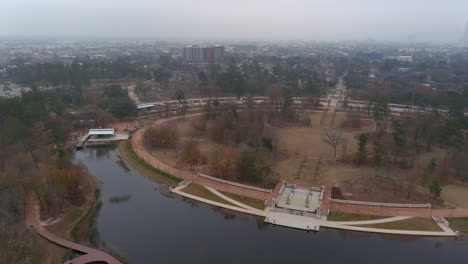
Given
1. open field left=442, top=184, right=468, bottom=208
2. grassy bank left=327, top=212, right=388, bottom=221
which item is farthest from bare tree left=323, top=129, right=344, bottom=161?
grassy bank left=327, top=212, right=388, bottom=221

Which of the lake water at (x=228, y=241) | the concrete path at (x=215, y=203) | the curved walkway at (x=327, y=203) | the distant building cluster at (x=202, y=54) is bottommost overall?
the lake water at (x=228, y=241)

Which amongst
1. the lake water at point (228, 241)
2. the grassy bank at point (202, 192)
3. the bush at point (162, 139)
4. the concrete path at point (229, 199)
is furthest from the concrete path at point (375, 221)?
the bush at point (162, 139)

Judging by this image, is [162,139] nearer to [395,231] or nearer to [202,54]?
[395,231]

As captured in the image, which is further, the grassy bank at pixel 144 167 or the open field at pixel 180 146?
the open field at pixel 180 146

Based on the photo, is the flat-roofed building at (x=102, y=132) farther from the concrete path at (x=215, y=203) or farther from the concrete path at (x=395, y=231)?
the concrete path at (x=395, y=231)

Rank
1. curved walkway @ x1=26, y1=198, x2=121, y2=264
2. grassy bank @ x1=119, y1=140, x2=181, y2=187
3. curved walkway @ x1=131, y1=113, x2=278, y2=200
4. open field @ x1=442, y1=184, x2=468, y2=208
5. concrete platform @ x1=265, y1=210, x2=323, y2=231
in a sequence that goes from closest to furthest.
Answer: curved walkway @ x1=26, y1=198, x2=121, y2=264 < concrete platform @ x1=265, y1=210, x2=323, y2=231 < open field @ x1=442, y1=184, x2=468, y2=208 < curved walkway @ x1=131, y1=113, x2=278, y2=200 < grassy bank @ x1=119, y1=140, x2=181, y2=187

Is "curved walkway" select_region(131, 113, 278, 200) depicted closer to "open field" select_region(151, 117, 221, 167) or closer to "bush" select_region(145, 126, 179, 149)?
"open field" select_region(151, 117, 221, 167)
